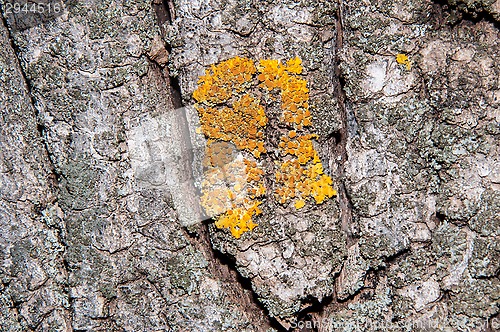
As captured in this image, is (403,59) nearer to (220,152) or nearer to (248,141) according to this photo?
(248,141)

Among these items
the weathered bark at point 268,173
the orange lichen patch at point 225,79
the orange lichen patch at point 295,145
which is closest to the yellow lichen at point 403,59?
the weathered bark at point 268,173

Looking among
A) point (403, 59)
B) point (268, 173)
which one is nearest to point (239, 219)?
point (268, 173)

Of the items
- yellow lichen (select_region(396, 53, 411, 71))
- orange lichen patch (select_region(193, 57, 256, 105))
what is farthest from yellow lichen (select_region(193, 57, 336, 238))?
A: yellow lichen (select_region(396, 53, 411, 71))

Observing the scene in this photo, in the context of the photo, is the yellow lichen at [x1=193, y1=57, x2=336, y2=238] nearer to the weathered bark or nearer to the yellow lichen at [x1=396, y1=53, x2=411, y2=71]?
the weathered bark

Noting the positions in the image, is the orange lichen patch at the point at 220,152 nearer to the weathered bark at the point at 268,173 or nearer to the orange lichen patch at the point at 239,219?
the weathered bark at the point at 268,173

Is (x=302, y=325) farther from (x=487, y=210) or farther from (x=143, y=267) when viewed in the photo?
(x=487, y=210)
